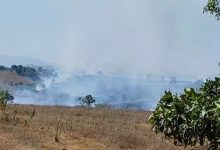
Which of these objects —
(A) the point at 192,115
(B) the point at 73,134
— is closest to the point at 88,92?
(B) the point at 73,134

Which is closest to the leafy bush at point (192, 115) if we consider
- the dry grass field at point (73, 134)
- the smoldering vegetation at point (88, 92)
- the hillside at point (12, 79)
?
the dry grass field at point (73, 134)

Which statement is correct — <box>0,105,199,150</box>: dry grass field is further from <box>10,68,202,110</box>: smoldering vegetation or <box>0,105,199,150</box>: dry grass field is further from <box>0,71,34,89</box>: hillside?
<box>0,71,34,89</box>: hillside

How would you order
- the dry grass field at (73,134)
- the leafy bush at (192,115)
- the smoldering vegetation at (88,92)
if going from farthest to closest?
the smoldering vegetation at (88,92) → the dry grass field at (73,134) → the leafy bush at (192,115)

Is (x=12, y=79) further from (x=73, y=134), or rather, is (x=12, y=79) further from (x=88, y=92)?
(x=73, y=134)

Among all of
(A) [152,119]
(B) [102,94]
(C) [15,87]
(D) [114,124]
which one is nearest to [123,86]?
(B) [102,94]

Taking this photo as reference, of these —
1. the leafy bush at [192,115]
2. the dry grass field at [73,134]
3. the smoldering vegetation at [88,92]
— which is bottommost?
the dry grass field at [73,134]

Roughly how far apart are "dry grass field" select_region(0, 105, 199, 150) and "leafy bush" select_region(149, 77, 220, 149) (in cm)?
976

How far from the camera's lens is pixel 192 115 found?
6.34 meters

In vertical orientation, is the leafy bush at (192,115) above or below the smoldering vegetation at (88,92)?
below

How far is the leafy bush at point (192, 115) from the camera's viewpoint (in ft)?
20.2

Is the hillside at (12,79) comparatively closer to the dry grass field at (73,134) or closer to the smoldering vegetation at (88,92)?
the smoldering vegetation at (88,92)

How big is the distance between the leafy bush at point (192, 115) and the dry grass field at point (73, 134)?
9.76m

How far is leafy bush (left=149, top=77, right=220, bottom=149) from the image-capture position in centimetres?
616

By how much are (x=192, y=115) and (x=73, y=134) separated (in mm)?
14207
